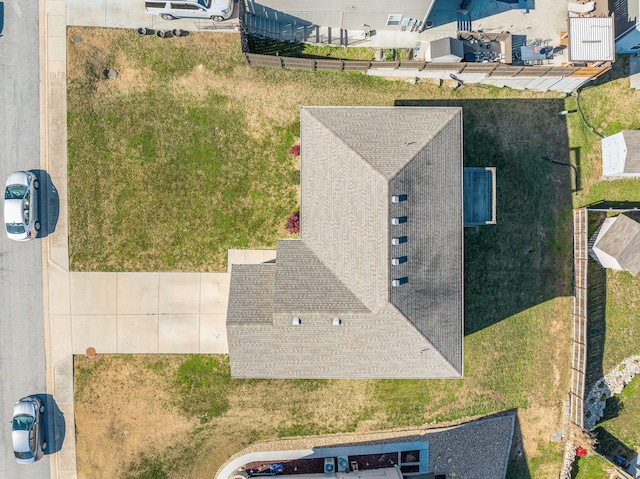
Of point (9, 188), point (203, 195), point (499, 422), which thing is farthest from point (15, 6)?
point (499, 422)

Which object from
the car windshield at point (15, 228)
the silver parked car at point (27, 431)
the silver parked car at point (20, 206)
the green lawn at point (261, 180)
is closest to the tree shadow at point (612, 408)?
the green lawn at point (261, 180)

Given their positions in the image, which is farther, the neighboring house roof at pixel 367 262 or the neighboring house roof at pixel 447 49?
the neighboring house roof at pixel 447 49

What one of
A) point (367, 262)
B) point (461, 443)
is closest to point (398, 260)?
point (367, 262)

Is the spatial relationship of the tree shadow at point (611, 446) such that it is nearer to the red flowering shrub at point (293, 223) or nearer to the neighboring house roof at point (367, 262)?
the neighboring house roof at point (367, 262)

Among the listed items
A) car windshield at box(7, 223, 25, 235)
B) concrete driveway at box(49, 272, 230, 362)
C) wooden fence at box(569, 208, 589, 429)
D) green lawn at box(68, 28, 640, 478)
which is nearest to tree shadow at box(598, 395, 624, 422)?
wooden fence at box(569, 208, 589, 429)

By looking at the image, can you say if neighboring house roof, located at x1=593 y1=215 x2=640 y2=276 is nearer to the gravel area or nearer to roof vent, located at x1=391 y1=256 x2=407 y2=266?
the gravel area

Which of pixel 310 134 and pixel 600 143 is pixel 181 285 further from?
pixel 600 143

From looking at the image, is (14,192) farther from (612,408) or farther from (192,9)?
(612,408)
